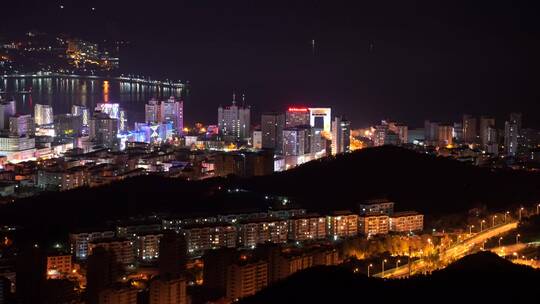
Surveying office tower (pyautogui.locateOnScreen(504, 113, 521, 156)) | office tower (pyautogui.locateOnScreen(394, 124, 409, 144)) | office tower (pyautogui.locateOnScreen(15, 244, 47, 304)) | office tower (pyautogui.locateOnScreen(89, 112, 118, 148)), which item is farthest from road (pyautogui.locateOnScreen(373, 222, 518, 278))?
office tower (pyautogui.locateOnScreen(89, 112, 118, 148))

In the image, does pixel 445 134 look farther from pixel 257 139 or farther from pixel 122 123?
pixel 122 123

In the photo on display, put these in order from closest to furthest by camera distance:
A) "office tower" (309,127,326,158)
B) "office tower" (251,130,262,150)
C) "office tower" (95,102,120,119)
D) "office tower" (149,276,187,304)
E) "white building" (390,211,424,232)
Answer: "office tower" (149,276,187,304) → "white building" (390,211,424,232) → "office tower" (309,127,326,158) → "office tower" (251,130,262,150) → "office tower" (95,102,120,119)

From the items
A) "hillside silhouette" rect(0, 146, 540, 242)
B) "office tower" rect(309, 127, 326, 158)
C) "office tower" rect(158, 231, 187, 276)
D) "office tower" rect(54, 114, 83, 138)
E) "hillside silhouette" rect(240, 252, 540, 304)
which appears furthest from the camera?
"office tower" rect(54, 114, 83, 138)

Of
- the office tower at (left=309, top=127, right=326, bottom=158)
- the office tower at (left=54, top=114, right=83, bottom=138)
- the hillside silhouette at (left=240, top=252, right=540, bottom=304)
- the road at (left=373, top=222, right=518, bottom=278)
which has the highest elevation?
the office tower at (left=54, top=114, right=83, bottom=138)

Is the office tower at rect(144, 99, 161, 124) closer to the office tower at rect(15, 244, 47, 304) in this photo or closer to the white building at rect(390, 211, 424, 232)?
the white building at rect(390, 211, 424, 232)

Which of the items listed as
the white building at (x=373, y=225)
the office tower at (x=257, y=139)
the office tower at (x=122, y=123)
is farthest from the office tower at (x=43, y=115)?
the white building at (x=373, y=225)

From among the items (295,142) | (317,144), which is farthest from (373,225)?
(317,144)

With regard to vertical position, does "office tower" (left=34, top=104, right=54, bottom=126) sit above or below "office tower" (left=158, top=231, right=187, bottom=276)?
above
